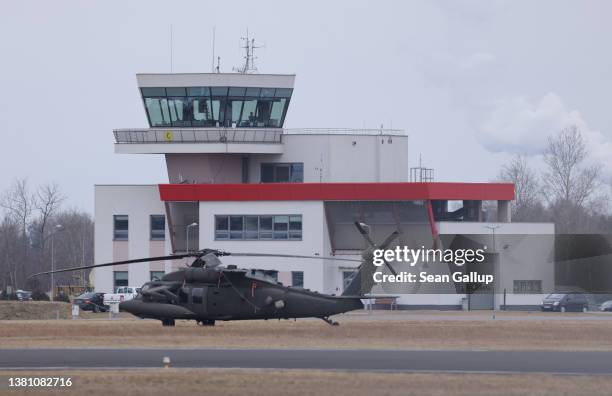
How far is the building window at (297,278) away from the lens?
80062mm

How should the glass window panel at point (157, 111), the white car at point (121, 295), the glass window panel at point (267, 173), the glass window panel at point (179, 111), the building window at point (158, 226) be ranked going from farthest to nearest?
1. the building window at point (158, 226)
2. the glass window panel at point (267, 173)
3. the glass window panel at point (157, 111)
4. the glass window panel at point (179, 111)
5. the white car at point (121, 295)

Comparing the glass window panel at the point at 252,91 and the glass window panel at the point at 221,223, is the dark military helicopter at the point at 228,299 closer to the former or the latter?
the glass window panel at the point at 252,91

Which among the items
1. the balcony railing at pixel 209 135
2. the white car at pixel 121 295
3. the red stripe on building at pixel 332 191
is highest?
the balcony railing at pixel 209 135

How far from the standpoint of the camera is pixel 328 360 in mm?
30734

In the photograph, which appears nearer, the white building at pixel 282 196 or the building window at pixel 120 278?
the white building at pixel 282 196

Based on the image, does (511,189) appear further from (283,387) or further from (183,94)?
(283,387)

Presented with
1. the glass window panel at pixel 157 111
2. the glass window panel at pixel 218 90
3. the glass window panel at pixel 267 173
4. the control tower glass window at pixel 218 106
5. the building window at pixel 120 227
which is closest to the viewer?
the glass window panel at pixel 218 90

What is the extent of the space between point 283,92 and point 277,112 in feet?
5.74

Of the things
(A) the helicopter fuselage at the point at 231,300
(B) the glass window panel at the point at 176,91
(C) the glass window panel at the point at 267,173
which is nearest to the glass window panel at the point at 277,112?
(C) the glass window panel at the point at 267,173

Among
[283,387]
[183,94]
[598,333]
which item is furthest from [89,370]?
[183,94]

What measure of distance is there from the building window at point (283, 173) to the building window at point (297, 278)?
8.19m

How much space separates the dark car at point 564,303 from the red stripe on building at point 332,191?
10296 millimetres

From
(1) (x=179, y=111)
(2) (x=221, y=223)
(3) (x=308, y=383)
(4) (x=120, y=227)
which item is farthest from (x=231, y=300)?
(4) (x=120, y=227)

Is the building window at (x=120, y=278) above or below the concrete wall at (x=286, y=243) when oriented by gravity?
below
